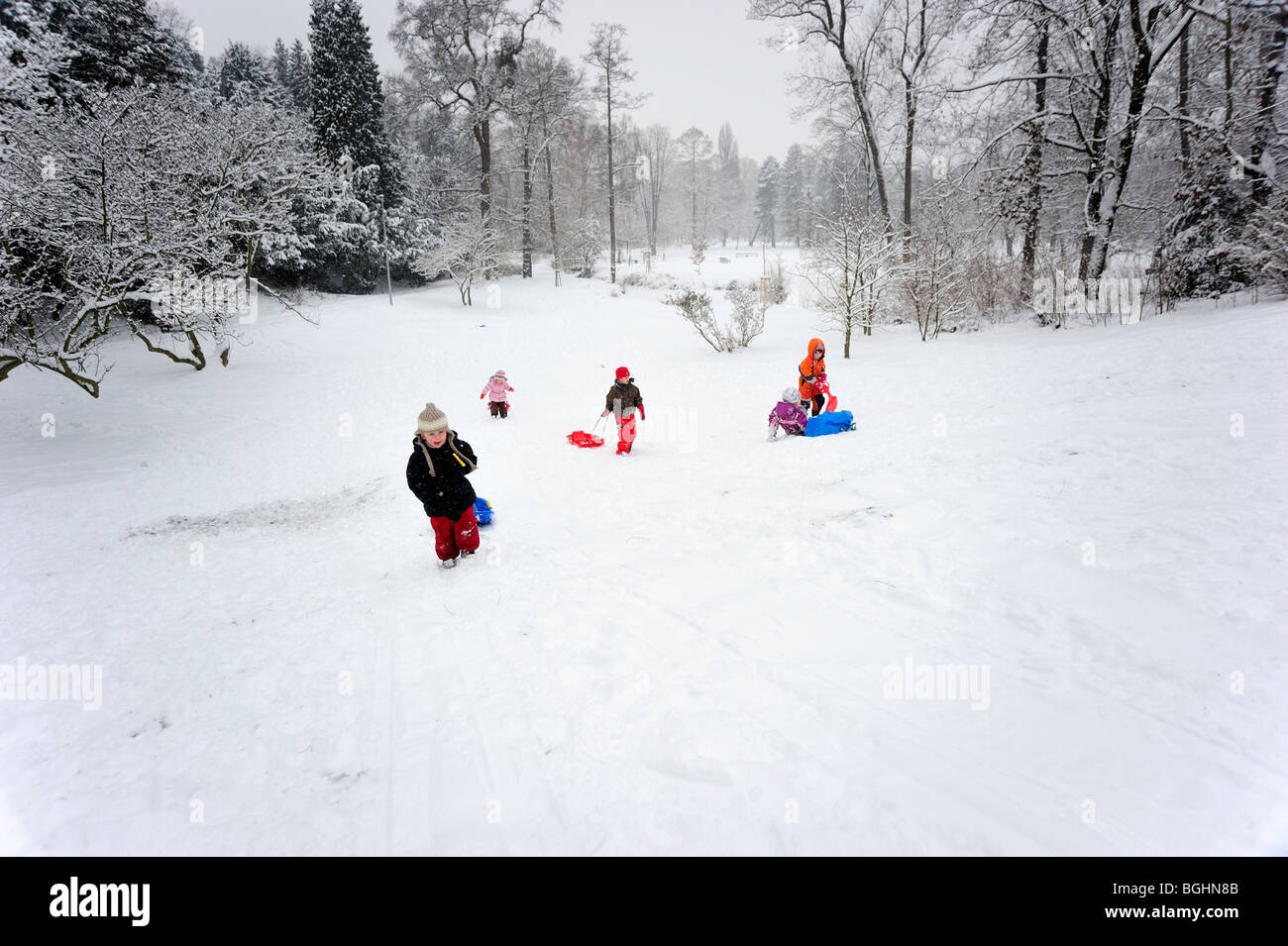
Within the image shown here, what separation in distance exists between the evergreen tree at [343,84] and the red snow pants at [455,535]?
23.6m

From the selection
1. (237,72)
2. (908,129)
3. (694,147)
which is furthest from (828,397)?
(694,147)

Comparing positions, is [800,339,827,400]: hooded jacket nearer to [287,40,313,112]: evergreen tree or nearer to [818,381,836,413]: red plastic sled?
[818,381,836,413]: red plastic sled

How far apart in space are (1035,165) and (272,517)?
17510mm

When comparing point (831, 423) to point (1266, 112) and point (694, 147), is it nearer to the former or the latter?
point (1266, 112)

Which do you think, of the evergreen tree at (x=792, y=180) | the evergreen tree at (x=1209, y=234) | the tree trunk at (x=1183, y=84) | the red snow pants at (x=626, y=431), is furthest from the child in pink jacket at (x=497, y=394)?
the evergreen tree at (x=792, y=180)

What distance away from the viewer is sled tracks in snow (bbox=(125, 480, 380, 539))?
674cm

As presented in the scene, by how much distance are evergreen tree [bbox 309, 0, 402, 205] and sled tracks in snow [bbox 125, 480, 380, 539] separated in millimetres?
20621

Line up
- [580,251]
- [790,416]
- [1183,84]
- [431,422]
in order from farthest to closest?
[580,251] < [1183,84] < [790,416] < [431,422]

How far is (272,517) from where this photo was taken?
23.5 feet

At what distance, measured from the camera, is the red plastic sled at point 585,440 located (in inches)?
375

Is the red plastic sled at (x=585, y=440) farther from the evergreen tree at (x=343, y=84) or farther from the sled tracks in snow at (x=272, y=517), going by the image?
the evergreen tree at (x=343, y=84)

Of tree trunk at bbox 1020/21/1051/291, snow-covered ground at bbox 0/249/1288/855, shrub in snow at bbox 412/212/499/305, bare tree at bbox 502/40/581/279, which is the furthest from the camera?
bare tree at bbox 502/40/581/279

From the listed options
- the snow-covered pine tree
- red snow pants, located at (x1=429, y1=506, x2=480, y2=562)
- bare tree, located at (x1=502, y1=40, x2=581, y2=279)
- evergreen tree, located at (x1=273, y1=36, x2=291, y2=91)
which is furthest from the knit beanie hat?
evergreen tree, located at (x1=273, y1=36, x2=291, y2=91)
